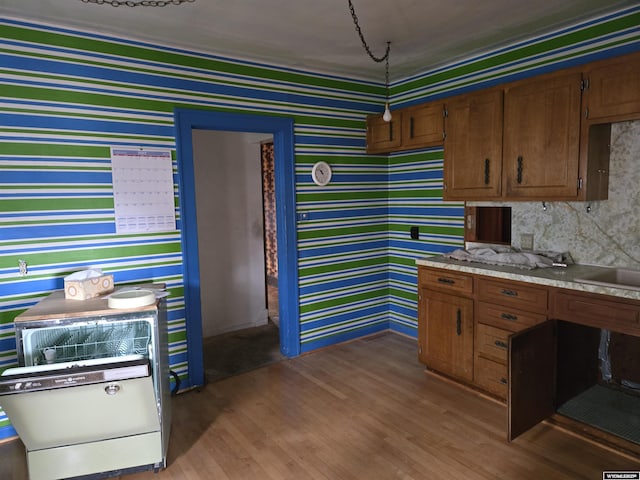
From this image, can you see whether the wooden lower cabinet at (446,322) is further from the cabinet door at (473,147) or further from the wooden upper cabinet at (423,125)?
the wooden upper cabinet at (423,125)

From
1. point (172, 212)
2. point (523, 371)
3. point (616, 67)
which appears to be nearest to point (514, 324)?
point (523, 371)

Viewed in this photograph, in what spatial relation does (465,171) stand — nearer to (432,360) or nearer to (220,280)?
(432,360)

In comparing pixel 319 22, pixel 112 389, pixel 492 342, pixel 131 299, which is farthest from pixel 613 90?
pixel 112 389

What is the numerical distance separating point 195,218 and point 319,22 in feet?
5.30

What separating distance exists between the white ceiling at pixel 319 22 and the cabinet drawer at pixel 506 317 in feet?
6.18

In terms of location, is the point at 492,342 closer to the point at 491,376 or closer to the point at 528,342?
the point at 491,376

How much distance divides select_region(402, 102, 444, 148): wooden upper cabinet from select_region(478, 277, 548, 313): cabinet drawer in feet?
4.08

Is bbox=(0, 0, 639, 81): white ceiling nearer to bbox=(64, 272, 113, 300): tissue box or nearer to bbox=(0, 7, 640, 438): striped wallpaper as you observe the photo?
bbox=(0, 7, 640, 438): striped wallpaper

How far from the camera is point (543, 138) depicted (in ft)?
8.85

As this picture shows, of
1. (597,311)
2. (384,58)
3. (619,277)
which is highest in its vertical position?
(384,58)

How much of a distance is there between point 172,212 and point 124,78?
95cm

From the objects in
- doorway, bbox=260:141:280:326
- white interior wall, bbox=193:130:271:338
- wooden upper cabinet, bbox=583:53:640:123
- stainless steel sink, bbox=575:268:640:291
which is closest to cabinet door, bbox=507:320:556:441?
stainless steel sink, bbox=575:268:640:291

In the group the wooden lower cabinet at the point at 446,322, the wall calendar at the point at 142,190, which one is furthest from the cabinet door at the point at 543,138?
the wall calendar at the point at 142,190

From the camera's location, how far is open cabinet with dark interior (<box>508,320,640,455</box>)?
7.64 feet
